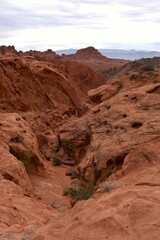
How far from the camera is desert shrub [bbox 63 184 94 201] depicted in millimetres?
8524

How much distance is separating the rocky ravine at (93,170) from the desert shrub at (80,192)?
22 centimetres

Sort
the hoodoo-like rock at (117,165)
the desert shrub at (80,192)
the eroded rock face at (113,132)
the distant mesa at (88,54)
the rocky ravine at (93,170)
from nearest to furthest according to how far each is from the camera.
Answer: the hoodoo-like rock at (117,165) → the rocky ravine at (93,170) → the desert shrub at (80,192) → the eroded rock face at (113,132) → the distant mesa at (88,54)

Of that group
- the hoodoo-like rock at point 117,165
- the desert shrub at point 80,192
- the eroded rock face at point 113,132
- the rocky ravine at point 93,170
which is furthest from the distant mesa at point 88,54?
the desert shrub at point 80,192

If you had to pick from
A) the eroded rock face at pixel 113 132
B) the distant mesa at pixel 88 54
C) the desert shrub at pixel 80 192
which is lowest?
the distant mesa at pixel 88 54

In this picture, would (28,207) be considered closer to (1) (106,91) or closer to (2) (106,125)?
(2) (106,125)

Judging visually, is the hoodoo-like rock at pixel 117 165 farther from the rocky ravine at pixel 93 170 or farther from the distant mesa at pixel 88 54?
the distant mesa at pixel 88 54

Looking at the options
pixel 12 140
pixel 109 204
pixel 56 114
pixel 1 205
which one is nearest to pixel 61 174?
pixel 12 140

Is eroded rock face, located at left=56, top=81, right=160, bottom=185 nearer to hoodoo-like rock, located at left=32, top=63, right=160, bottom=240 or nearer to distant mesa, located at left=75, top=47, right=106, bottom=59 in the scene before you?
hoodoo-like rock, located at left=32, top=63, right=160, bottom=240

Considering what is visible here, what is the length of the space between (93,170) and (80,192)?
2.58 ft

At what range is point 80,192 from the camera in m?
8.97

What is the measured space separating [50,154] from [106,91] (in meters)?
3.17

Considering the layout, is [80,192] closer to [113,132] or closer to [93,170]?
[93,170]

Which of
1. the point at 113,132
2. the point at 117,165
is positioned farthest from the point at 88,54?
the point at 117,165

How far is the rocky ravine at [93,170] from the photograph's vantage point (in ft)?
14.4
